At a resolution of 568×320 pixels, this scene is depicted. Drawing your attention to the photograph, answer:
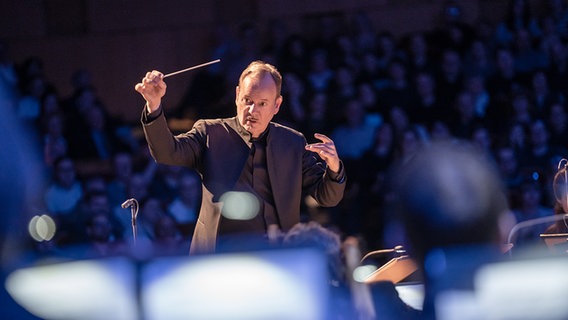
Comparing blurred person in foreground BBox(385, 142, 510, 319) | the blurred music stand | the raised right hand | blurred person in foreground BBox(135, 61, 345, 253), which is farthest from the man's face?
blurred person in foreground BBox(385, 142, 510, 319)

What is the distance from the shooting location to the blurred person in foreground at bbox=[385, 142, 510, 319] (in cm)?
204

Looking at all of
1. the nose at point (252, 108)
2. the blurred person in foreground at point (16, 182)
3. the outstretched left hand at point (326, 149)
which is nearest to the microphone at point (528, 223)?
the outstretched left hand at point (326, 149)

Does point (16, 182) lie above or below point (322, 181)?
above

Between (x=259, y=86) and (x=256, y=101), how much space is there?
2.3 inches

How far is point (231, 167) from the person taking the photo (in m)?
3.74

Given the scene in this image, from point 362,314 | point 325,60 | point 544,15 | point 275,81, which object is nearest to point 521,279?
point 362,314

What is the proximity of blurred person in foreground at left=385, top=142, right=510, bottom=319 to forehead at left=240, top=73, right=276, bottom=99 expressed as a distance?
1058 mm

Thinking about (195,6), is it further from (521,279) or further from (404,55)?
(521,279)

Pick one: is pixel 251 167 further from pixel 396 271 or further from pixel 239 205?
pixel 396 271

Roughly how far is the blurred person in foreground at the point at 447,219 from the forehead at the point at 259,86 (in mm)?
1058

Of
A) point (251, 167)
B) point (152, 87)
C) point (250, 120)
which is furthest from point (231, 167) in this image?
point (152, 87)

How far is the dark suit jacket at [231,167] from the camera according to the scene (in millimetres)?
3699

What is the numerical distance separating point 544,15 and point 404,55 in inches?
67.9

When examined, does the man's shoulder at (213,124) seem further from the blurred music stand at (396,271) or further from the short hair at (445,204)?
the short hair at (445,204)
